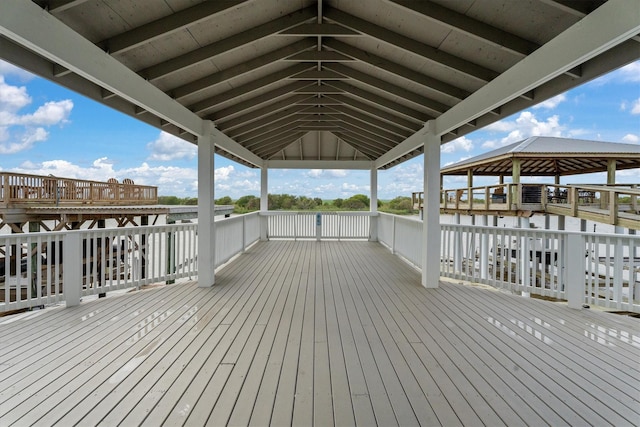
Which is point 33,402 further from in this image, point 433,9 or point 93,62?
point 433,9

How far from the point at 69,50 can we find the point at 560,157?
14.1 metres

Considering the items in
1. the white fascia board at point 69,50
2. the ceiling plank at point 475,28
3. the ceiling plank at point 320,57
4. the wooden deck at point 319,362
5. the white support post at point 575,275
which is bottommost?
the wooden deck at point 319,362

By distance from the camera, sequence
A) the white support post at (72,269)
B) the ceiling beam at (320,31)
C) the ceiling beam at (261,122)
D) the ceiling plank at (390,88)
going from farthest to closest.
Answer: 1. the ceiling beam at (261,122)
2. the ceiling plank at (390,88)
3. the white support post at (72,269)
4. the ceiling beam at (320,31)

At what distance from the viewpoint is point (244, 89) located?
4.44 meters

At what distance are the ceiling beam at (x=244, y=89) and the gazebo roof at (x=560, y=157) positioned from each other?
10.0m

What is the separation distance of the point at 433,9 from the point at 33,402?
416 centimetres

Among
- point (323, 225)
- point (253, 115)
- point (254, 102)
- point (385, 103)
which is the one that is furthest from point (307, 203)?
point (385, 103)

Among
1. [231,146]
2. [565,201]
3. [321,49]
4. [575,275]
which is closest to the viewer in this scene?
[575,275]

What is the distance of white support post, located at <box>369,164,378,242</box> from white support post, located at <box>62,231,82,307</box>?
8.03 meters

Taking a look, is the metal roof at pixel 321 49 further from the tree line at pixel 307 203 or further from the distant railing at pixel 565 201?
the tree line at pixel 307 203

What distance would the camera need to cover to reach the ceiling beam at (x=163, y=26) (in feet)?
8.75

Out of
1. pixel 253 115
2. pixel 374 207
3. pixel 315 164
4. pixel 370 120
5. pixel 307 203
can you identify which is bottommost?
pixel 374 207

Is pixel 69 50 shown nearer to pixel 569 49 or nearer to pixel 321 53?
pixel 321 53

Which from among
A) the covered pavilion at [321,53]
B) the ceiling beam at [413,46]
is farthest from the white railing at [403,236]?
the ceiling beam at [413,46]
